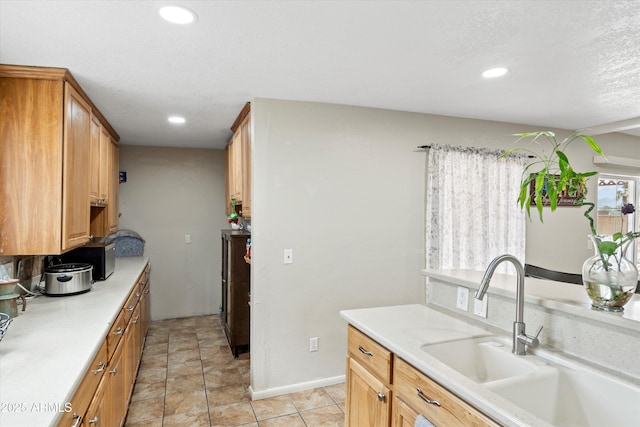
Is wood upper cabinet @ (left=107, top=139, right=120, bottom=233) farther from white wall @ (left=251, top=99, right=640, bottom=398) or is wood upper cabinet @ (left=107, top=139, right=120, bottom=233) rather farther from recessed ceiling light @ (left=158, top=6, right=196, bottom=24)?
recessed ceiling light @ (left=158, top=6, right=196, bottom=24)

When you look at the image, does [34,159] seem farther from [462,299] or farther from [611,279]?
[611,279]

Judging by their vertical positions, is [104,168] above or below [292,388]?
above

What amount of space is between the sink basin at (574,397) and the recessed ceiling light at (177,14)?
6.25ft

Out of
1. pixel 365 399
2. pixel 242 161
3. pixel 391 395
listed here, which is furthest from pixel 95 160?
pixel 391 395

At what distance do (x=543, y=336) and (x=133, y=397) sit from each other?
115 inches

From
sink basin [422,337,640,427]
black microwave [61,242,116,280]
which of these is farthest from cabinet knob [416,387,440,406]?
black microwave [61,242,116,280]

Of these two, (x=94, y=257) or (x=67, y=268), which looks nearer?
(x=67, y=268)

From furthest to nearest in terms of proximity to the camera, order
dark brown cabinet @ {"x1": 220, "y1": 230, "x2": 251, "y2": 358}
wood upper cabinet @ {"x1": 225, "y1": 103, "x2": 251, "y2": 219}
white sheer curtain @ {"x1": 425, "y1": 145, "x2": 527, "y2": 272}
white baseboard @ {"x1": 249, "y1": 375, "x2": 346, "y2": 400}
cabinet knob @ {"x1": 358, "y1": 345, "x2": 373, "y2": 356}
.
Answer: dark brown cabinet @ {"x1": 220, "y1": 230, "x2": 251, "y2": 358} → white sheer curtain @ {"x1": 425, "y1": 145, "x2": 527, "y2": 272} → wood upper cabinet @ {"x1": 225, "y1": 103, "x2": 251, "y2": 219} → white baseboard @ {"x1": 249, "y1": 375, "x2": 346, "y2": 400} → cabinet knob @ {"x1": 358, "y1": 345, "x2": 373, "y2": 356}

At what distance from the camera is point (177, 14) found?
64.7 inches

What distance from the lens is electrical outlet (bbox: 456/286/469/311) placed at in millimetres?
1943

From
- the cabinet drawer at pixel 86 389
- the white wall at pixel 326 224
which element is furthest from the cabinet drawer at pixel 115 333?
the white wall at pixel 326 224

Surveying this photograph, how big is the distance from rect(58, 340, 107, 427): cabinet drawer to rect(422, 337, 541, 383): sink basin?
4.43 ft

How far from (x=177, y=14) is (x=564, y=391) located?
7.14 ft

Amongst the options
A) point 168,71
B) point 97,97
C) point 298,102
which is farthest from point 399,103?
point 97,97
